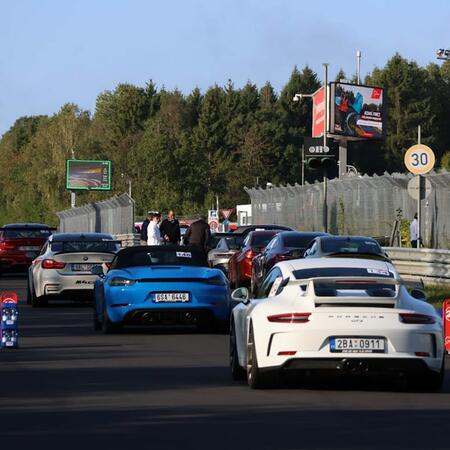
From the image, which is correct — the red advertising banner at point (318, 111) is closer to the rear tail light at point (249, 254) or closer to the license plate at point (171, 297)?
the rear tail light at point (249, 254)

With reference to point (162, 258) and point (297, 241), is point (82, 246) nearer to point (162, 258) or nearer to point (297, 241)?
point (297, 241)

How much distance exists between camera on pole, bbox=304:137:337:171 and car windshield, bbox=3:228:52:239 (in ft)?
26.2

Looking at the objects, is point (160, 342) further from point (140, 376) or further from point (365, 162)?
point (365, 162)

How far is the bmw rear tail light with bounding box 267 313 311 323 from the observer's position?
13203 mm

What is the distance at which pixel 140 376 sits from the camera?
1510 cm

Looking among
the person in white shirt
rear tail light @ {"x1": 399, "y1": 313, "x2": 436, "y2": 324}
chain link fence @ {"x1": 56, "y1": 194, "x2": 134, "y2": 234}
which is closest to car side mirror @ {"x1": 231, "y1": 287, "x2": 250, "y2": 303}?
rear tail light @ {"x1": 399, "y1": 313, "x2": 436, "y2": 324}

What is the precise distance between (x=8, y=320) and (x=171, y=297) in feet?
9.11

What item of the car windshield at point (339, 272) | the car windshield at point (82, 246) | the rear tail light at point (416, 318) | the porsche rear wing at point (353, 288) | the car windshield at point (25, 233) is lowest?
the car windshield at point (25, 233)

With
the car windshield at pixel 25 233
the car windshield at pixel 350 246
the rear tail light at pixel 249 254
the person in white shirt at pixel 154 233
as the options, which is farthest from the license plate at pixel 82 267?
the car windshield at pixel 25 233

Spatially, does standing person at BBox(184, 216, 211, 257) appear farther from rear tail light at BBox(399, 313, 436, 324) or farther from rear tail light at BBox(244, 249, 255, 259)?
rear tail light at BBox(399, 313, 436, 324)

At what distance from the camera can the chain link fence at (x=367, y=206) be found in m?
41.1

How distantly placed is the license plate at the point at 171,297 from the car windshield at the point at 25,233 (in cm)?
2582

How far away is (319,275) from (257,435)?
3538mm

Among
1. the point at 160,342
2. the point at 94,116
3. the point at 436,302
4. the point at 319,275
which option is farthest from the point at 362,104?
the point at 94,116
